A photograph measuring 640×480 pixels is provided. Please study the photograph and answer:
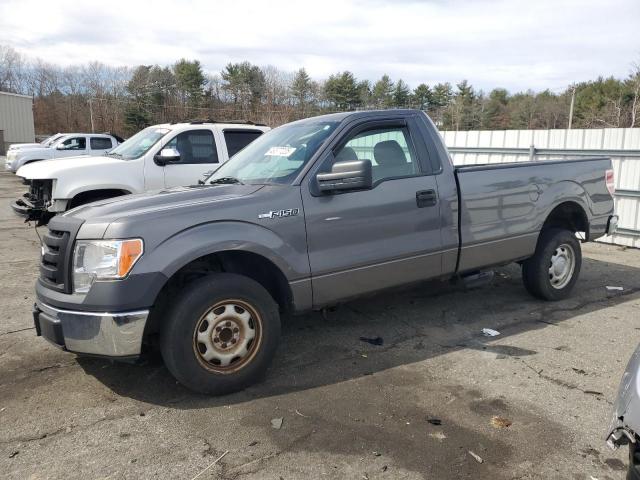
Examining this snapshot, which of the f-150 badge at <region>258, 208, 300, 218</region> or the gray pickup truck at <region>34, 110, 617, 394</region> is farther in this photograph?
the f-150 badge at <region>258, 208, 300, 218</region>

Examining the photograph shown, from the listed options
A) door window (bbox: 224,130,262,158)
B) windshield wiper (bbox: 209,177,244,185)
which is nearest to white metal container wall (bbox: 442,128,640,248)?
door window (bbox: 224,130,262,158)

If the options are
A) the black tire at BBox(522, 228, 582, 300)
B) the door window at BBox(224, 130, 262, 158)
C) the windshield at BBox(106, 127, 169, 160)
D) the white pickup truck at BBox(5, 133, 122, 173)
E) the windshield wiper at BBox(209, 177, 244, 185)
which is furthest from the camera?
the white pickup truck at BBox(5, 133, 122, 173)

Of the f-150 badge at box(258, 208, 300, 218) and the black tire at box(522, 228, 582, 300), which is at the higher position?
the f-150 badge at box(258, 208, 300, 218)

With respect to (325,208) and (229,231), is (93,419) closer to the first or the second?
(229,231)

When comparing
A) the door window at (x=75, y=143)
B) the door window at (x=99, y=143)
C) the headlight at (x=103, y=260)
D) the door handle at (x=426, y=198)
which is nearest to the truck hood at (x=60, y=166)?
the headlight at (x=103, y=260)

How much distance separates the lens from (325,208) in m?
3.95

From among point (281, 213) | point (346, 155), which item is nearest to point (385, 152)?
point (346, 155)

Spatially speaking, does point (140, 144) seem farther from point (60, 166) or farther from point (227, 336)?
point (227, 336)

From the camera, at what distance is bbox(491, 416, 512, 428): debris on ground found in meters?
3.26

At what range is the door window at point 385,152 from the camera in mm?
4336

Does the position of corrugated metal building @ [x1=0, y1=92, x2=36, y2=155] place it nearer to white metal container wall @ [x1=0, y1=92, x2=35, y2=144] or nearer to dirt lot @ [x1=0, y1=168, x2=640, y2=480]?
white metal container wall @ [x1=0, y1=92, x2=35, y2=144]

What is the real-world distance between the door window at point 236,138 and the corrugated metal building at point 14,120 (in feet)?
143

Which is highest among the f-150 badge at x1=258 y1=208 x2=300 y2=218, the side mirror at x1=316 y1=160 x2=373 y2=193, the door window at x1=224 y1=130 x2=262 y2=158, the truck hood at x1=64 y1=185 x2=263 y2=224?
the door window at x1=224 y1=130 x2=262 y2=158

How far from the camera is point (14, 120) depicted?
44625 millimetres
